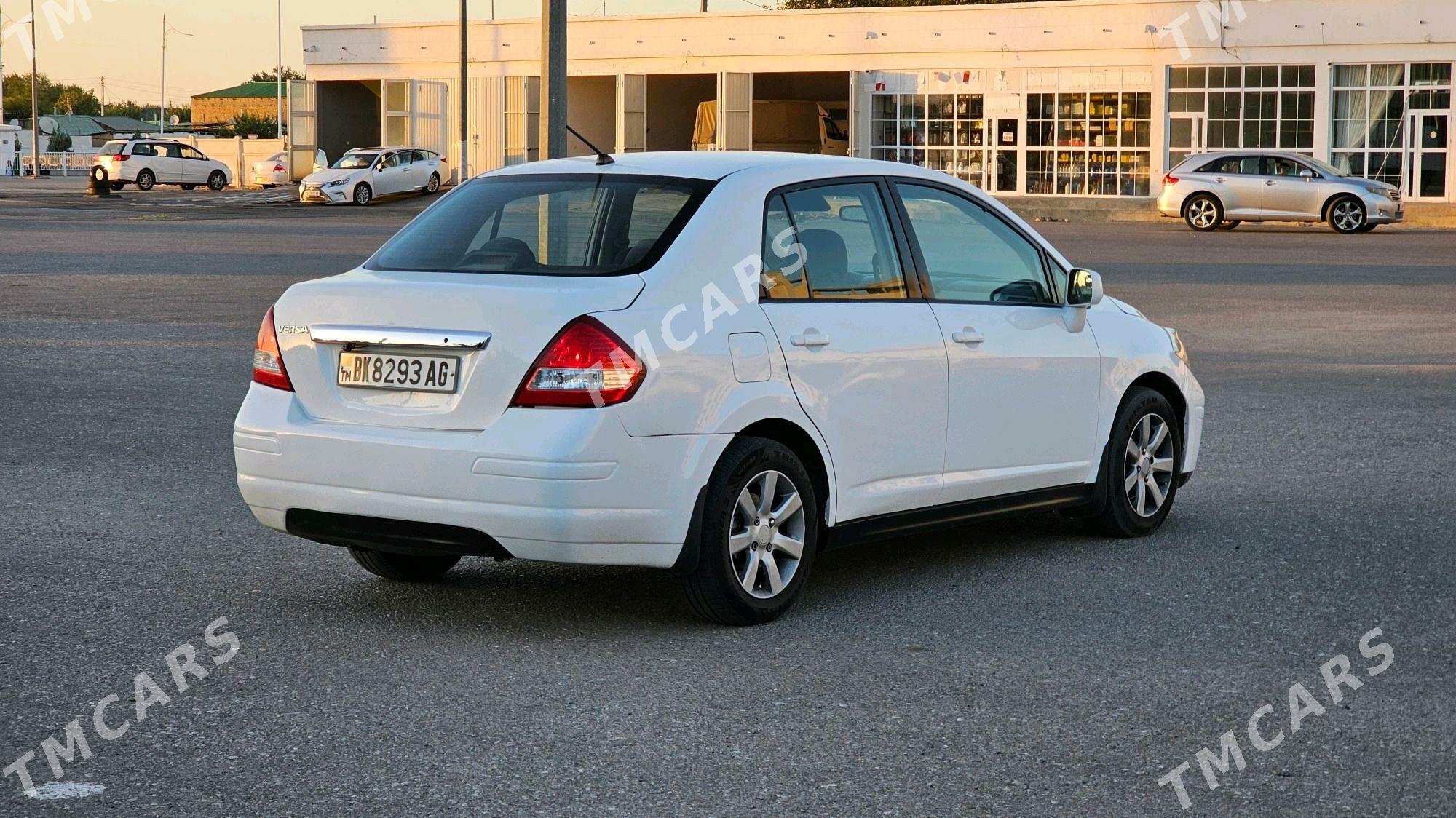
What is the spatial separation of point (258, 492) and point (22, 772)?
1.73 metres

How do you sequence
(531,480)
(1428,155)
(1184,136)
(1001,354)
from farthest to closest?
(1184,136), (1428,155), (1001,354), (531,480)

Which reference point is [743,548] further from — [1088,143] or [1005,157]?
[1005,157]

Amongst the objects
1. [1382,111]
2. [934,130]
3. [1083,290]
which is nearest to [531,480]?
[1083,290]

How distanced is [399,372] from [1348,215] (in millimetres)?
32805

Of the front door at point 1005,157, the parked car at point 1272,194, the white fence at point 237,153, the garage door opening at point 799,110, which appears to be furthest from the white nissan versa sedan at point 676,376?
the white fence at point 237,153

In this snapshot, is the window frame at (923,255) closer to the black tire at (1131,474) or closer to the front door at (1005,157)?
the black tire at (1131,474)

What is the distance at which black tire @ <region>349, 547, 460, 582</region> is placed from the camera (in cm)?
672

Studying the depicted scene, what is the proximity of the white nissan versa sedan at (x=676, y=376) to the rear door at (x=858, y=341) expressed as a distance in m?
0.01

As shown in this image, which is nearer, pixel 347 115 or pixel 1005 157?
pixel 1005 157

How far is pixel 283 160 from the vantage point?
209 feet

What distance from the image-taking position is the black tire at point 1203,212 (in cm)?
3706

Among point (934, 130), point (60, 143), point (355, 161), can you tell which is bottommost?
point (355, 161)

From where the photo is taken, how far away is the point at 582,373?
5.54 meters

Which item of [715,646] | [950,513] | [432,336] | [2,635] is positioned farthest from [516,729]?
[950,513]
